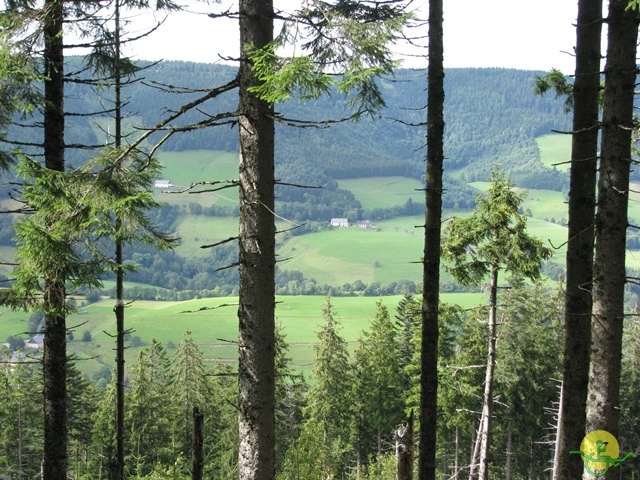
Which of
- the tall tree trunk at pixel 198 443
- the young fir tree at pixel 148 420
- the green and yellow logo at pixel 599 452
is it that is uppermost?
the tall tree trunk at pixel 198 443

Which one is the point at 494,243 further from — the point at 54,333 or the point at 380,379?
the point at 380,379

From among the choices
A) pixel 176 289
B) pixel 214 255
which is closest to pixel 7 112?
pixel 176 289

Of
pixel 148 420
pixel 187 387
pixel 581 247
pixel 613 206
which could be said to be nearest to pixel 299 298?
pixel 148 420

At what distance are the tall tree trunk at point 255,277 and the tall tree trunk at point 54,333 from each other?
340 centimetres

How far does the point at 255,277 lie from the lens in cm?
565

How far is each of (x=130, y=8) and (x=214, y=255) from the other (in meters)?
171

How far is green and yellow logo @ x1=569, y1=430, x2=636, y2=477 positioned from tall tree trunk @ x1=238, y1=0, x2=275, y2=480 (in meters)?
3.56

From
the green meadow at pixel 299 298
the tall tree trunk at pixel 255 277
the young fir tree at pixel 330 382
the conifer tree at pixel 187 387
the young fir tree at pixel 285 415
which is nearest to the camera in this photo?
the tall tree trunk at pixel 255 277

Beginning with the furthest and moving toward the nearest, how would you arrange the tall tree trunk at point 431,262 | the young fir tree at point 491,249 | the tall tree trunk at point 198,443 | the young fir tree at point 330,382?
the young fir tree at point 330,382
the young fir tree at point 491,249
the tall tree trunk at point 431,262
the tall tree trunk at point 198,443

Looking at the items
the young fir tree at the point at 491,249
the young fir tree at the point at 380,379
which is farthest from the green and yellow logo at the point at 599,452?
the young fir tree at the point at 380,379

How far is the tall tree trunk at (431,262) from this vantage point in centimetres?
789

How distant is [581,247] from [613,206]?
58 cm

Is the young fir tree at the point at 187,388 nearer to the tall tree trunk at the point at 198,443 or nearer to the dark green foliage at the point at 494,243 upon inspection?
the dark green foliage at the point at 494,243

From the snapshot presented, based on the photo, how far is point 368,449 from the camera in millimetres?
31625
